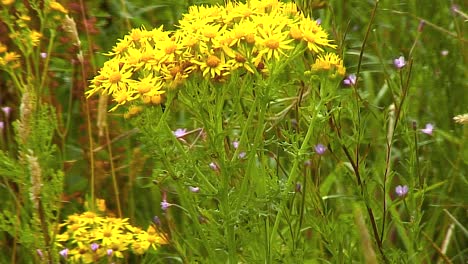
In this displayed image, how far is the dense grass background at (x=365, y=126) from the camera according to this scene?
2.33 metres

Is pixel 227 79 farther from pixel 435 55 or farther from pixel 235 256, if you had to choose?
pixel 435 55

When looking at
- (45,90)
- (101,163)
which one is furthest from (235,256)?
(45,90)

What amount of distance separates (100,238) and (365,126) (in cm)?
76

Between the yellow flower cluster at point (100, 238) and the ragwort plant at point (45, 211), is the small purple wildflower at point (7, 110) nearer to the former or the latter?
the ragwort plant at point (45, 211)

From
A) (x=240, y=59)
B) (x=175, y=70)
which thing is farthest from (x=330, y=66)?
(x=175, y=70)

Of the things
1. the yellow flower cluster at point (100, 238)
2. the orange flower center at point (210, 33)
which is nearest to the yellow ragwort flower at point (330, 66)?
the orange flower center at point (210, 33)

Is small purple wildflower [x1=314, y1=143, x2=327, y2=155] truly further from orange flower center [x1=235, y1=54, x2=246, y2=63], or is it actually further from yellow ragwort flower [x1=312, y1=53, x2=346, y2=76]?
orange flower center [x1=235, y1=54, x2=246, y2=63]

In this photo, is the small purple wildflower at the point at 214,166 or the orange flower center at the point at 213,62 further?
the small purple wildflower at the point at 214,166

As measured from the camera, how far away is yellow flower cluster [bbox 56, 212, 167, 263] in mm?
1913

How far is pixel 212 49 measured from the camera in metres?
1.63

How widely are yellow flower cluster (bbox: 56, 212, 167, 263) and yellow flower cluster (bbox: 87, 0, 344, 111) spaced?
39 cm

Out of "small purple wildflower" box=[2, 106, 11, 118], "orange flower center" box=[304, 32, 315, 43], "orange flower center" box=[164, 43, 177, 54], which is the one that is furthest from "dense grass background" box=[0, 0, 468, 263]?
"orange flower center" box=[164, 43, 177, 54]

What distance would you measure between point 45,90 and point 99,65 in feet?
1.37

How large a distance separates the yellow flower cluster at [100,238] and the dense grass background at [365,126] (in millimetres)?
235
